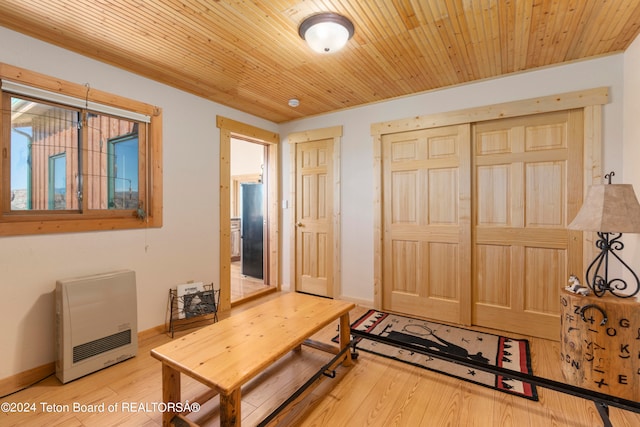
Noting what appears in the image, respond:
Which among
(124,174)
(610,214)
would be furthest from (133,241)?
(610,214)

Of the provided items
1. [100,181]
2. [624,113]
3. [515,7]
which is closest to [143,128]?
[100,181]

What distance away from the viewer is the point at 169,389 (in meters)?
1.62

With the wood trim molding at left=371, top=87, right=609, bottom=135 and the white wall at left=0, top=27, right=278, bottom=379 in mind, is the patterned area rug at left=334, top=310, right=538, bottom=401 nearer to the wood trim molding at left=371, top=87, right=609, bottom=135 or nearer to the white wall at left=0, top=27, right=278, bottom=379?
the white wall at left=0, top=27, right=278, bottom=379

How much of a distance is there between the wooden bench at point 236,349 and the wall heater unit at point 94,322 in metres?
0.98

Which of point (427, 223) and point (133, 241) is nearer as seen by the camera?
point (133, 241)

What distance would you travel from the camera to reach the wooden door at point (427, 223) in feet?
9.96

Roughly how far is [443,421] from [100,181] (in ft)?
10.3

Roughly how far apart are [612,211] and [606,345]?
2.83 ft

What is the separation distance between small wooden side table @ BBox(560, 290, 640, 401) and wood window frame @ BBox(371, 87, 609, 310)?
0.81 meters

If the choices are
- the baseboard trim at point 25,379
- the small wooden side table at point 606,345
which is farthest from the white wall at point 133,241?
the small wooden side table at point 606,345

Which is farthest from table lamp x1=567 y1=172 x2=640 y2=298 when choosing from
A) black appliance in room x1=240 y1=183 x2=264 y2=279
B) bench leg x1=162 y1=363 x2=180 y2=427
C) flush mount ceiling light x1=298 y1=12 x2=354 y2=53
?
black appliance in room x1=240 y1=183 x2=264 y2=279

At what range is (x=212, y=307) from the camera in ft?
10.4

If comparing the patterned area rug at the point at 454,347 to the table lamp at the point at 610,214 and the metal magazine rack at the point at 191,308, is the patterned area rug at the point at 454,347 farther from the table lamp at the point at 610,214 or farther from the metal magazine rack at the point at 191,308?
the metal magazine rack at the point at 191,308

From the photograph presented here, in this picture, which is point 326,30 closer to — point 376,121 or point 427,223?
point 376,121
